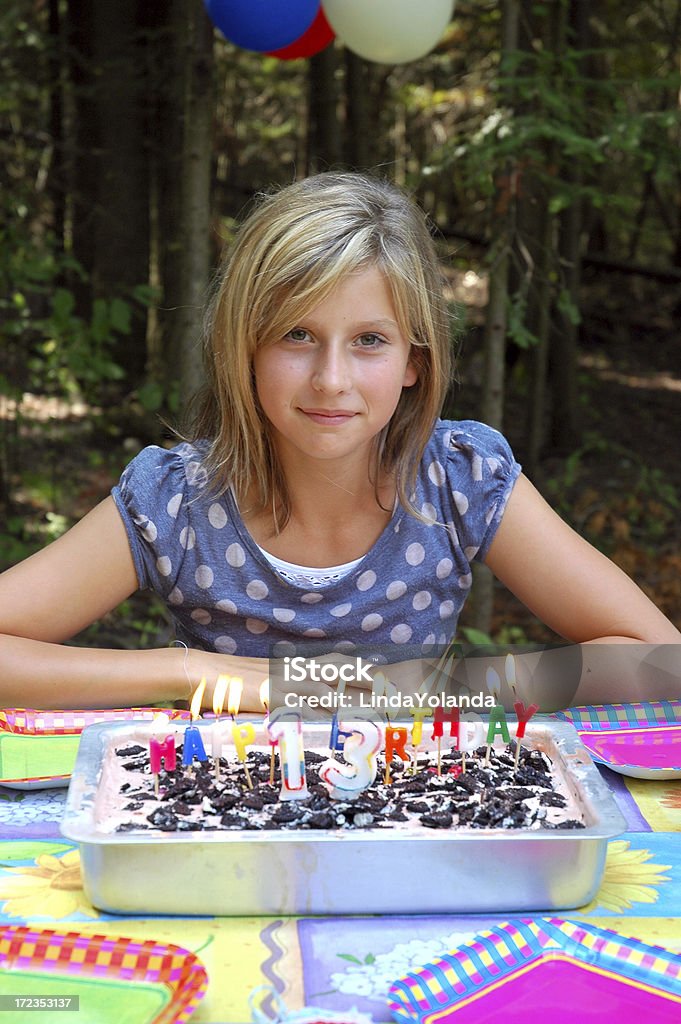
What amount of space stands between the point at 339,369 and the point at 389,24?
1.67 m

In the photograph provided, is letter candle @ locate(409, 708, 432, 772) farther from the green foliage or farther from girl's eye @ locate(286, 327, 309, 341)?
the green foliage

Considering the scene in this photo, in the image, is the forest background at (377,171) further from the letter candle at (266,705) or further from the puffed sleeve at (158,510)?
the letter candle at (266,705)

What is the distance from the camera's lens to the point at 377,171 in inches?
85.2

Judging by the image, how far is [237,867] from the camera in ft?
3.46

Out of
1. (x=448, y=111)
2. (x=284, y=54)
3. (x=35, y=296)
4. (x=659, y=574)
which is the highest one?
(x=448, y=111)

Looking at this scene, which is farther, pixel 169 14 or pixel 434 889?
pixel 169 14

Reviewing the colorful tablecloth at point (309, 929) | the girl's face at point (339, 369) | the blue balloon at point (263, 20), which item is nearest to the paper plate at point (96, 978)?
the colorful tablecloth at point (309, 929)

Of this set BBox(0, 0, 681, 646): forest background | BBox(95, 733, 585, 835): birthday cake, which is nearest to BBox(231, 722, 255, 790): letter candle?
BBox(95, 733, 585, 835): birthday cake

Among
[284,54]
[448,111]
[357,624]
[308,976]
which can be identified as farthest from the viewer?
[448,111]

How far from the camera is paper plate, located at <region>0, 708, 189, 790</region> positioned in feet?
4.53

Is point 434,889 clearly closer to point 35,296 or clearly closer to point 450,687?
point 450,687

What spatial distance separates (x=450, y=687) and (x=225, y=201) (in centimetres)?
632

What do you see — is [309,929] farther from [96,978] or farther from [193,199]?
[193,199]

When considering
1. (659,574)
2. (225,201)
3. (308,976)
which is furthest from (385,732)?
(225,201)
